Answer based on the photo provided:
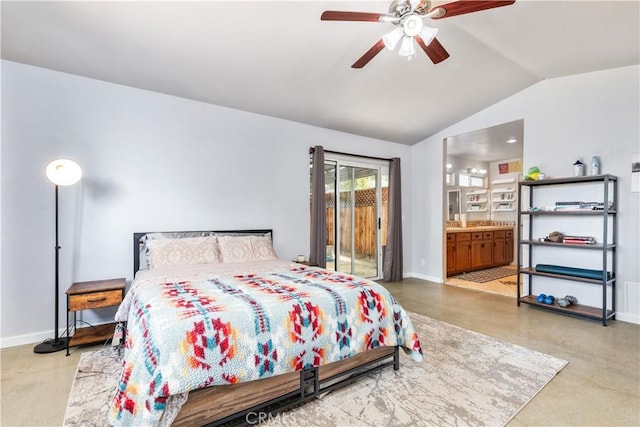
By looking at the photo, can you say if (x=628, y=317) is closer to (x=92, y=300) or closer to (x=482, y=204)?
(x=482, y=204)

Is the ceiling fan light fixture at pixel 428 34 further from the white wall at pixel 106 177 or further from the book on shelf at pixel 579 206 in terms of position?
the book on shelf at pixel 579 206

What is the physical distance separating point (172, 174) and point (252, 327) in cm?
255

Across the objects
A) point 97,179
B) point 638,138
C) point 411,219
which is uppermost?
point 638,138

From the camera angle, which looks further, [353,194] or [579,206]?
[353,194]

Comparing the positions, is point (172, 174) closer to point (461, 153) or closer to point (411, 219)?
point (411, 219)

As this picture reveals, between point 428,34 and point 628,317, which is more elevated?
point 428,34

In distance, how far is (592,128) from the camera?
3758 millimetres

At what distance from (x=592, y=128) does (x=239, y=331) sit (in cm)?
461

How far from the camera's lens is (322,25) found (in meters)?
2.70

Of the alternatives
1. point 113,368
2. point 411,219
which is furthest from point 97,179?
point 411,219

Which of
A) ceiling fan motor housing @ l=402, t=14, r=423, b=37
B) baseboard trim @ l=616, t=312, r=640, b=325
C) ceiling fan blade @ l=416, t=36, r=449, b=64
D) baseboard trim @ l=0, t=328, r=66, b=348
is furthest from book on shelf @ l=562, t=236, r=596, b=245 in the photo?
baseboard trim @ l=0, t=328, r=66, b=348

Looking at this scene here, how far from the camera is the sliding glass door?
5.11 meters

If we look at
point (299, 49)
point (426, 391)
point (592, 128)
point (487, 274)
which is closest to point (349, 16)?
point (299, 49)

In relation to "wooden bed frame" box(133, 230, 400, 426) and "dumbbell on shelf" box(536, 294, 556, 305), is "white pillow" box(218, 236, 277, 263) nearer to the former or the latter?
"wooden bed frame" box(133, 230, 400, 426)
